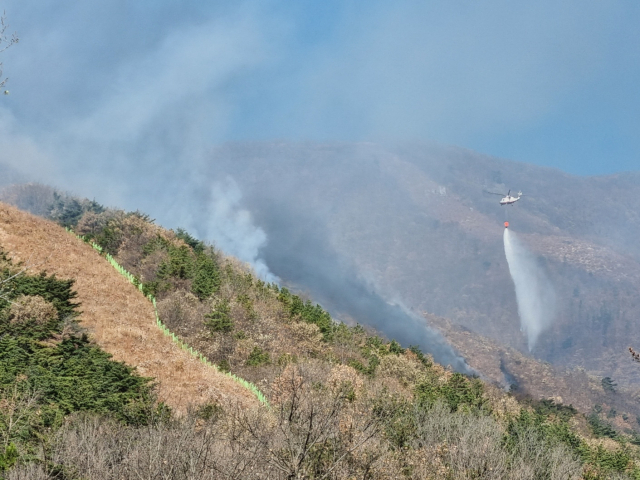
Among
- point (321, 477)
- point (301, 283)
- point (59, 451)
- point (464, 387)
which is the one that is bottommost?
point (59, 451)

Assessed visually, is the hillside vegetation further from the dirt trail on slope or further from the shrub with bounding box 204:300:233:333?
the dirt trail on slope

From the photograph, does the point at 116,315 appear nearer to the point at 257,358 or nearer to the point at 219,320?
the point at 219,320

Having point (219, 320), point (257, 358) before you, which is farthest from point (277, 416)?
point (219, 320)

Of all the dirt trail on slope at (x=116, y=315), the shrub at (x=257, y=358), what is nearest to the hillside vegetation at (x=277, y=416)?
the shrub at (x=257, y=358)

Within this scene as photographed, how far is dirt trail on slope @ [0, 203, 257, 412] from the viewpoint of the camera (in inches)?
1095

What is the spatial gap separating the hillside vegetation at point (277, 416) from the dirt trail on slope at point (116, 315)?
1.06ft

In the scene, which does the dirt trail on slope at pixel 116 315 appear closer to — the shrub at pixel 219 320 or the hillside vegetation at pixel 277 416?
the hillside vegetation at pixel 277 416

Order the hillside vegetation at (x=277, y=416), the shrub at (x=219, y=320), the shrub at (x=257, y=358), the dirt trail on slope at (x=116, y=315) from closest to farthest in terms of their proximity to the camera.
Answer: the hillside vegetation at (x=277, y=416), the dirt trail on slope at (x=116, y=315), the shrub at (x=257, y=358), the shrub at (x=219, y=320)

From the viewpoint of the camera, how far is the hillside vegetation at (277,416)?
1292 centimetres

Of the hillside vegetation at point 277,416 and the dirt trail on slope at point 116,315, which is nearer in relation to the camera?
the hillside vegetation at point 277,416

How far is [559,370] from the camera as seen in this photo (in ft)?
413

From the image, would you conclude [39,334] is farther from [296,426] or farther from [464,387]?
[464,387]

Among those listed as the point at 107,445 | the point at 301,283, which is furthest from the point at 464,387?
the point at 301,283

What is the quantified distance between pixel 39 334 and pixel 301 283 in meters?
139
